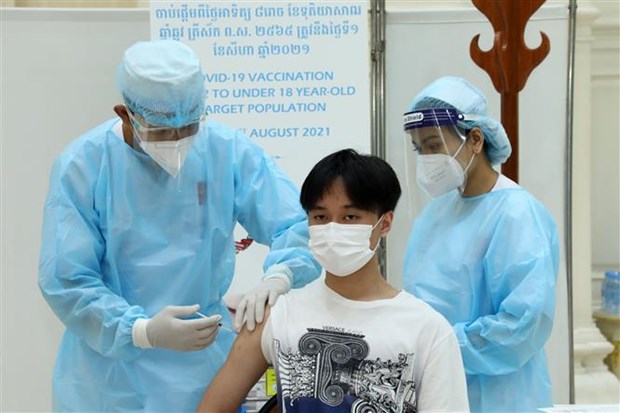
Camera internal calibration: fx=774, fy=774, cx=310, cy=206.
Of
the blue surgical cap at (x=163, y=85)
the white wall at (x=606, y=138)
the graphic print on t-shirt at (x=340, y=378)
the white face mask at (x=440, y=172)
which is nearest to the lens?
the graphic print on t-shirt at (x=340, y=378)

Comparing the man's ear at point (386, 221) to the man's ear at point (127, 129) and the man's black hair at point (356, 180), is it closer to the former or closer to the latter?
the man's black hair at point (356, 180)

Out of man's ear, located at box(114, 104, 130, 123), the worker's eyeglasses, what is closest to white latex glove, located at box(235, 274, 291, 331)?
the worker's eyeglasses

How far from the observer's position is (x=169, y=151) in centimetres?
162

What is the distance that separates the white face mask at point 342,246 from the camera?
1.43m

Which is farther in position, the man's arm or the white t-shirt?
the man's arm

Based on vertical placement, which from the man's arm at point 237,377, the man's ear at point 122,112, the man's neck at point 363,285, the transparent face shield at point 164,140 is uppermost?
the man's ear at point 122,112

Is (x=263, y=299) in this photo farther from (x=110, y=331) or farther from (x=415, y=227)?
(x=415, y=227)

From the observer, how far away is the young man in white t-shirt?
1.37m

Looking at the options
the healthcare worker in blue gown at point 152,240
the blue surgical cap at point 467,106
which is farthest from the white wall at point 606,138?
the healthcare worker in blue gown at point 152,240

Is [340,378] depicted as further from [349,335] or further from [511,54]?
[511,54]

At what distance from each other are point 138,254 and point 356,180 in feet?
1.81

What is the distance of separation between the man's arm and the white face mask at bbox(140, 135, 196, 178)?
15.9 inches

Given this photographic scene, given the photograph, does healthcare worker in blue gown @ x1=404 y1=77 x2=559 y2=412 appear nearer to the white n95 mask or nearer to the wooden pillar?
the white n95 mask

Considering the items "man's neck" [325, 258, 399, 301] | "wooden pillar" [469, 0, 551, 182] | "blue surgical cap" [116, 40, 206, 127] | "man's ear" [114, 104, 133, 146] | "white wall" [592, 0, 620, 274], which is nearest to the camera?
"man's neck" [325, 258, 399, 301]
